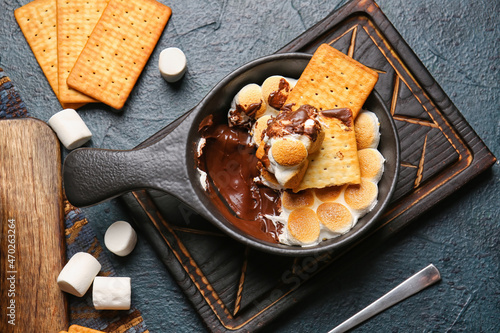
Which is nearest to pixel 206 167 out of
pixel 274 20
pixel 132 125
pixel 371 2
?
pixel 132 125

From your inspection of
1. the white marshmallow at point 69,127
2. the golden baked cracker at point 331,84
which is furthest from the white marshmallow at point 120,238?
the golden baked cracker at point 331,84

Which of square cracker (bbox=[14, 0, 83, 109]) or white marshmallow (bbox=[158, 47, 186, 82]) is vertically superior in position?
square cracker (bbox=[14, 0, 83, 109])

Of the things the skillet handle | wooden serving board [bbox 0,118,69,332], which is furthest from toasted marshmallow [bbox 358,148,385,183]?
wooden serving board [bbox 0,118,69,332]

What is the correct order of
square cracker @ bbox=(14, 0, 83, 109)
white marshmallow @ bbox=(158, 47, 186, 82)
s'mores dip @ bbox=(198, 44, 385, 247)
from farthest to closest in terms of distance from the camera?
square cracker @ bbox=(14, 0, 83, 109) → white marshmallow @ bbox=(158, 47, 186, 82) → s'mores dip @ bbox=(198, 44, 385, 247)

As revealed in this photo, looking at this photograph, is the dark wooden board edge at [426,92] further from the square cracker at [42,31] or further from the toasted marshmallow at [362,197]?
the square cracker at [42,31]

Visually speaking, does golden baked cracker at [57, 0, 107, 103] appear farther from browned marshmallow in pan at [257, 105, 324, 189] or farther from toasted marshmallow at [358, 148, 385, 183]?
toasted marshmallow at [358, 148, 385, 183]

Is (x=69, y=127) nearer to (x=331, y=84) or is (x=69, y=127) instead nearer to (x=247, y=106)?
(x=247, y=106)

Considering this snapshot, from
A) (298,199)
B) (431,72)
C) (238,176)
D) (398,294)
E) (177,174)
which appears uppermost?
(177,174)

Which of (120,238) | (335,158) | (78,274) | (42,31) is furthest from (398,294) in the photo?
(42,31)

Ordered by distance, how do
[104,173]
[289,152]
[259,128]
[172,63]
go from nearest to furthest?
[289,152] → [104,173] → [259,128] → [172,63]
